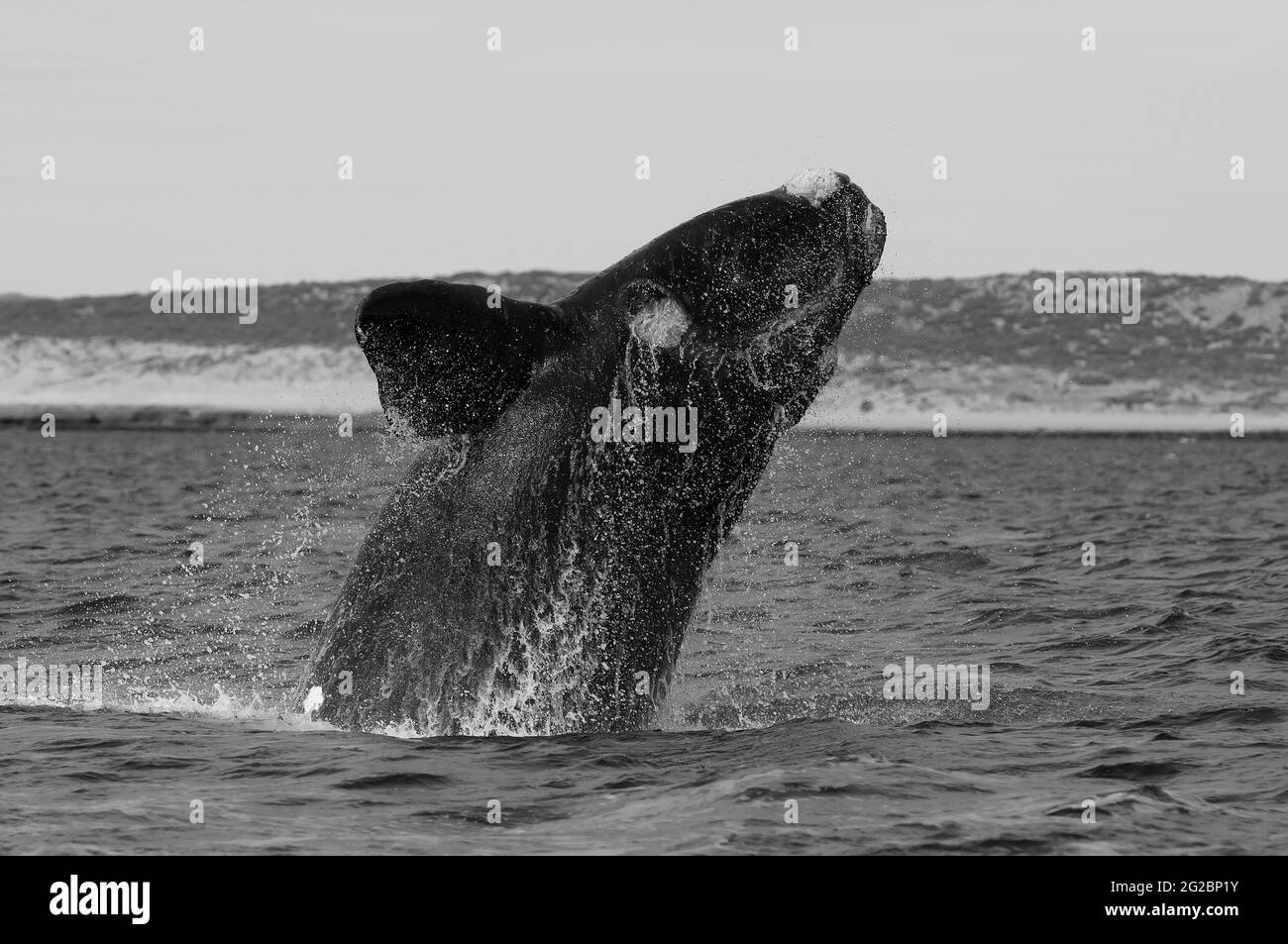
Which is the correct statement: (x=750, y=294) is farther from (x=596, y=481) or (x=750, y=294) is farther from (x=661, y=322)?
(x=596, y=481)

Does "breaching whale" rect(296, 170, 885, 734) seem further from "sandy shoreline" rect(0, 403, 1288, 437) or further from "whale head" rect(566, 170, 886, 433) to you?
"sandy shoreline" rect(0, 403, 1288, 437)

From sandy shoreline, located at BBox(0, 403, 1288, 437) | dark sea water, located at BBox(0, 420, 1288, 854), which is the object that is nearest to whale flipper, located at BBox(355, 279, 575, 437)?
dark sea water, located at BBox(0, 420, 1288, 854)

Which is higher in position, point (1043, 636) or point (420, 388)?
point (420, 388)

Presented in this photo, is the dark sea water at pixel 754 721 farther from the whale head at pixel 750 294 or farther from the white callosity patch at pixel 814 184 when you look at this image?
the white callosity patch at pixel 814 184

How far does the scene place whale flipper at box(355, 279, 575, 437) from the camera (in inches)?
377

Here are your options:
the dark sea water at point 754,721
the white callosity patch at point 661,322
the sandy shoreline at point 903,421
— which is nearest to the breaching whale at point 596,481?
the white callosity patch at point 661,322

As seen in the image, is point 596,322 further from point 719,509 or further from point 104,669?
point 104,669

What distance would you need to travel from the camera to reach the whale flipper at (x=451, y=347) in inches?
377

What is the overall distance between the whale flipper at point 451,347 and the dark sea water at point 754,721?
1644mm

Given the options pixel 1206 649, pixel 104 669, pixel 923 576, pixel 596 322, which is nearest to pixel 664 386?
pixel 596 322

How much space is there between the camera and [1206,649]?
57.1ft

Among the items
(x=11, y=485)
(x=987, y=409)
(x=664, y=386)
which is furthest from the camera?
(x=987, y=409)
